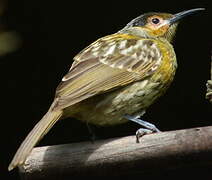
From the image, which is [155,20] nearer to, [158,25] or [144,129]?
[158,25]

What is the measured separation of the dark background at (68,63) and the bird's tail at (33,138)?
1977 millimetres

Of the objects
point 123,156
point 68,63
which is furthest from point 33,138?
point 68,63

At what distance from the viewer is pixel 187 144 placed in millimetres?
3236

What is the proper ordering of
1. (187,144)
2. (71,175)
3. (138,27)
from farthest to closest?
(138,27)
(71,175)
(187,144)

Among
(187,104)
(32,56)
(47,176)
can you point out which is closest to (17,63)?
(32,56)

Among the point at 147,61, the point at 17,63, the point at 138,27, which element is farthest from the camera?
the point at 17,63

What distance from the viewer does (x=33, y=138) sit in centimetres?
354

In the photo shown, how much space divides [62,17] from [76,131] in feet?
3.30

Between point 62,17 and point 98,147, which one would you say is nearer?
point 98,147

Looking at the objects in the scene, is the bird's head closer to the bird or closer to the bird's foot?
the bird

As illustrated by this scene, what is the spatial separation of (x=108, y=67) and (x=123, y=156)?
0.87 metres

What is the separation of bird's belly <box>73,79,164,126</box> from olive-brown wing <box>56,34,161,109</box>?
54 mm

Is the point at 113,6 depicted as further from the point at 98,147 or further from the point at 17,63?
the point at 98,147

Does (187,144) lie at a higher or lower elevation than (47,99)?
higher
